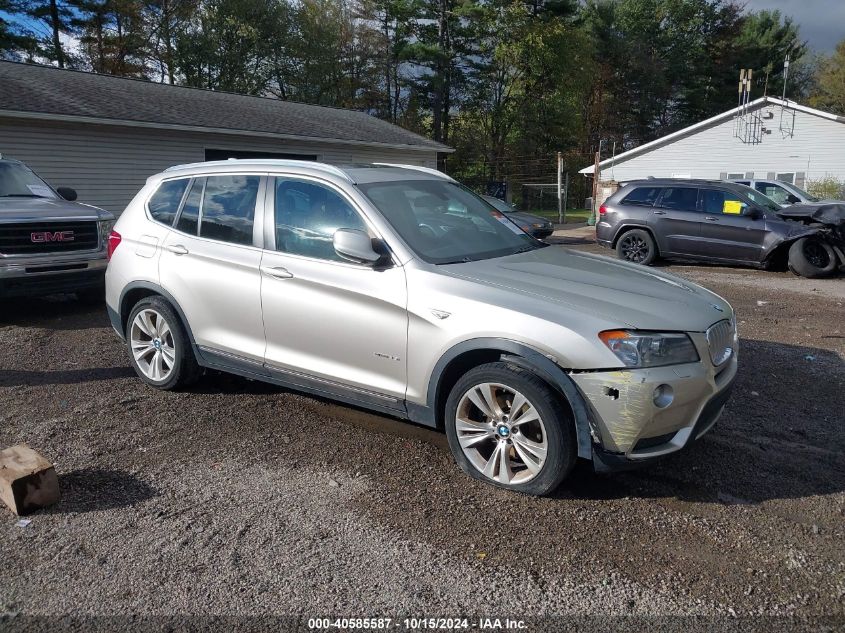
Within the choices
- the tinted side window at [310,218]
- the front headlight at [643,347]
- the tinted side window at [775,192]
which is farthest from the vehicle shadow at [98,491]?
the tinted side window at [775,192]

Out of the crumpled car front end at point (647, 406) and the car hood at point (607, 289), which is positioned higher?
the car hood at point (607, 289)

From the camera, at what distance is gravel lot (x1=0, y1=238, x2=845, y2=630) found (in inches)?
115

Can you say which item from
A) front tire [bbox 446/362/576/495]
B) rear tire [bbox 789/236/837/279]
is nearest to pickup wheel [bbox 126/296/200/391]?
front tire [bbox 446/362/576/495]

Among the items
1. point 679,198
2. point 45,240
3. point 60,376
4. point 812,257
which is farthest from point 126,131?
point 812,257

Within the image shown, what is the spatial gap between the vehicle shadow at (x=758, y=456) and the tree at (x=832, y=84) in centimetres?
4857

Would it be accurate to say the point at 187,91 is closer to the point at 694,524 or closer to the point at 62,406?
the point at 62,406

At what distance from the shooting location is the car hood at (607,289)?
142 inches

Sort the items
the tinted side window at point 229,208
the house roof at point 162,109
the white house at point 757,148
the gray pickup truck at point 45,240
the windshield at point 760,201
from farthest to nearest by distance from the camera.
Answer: the white house at point 757,148 < the house roof at point 162,109 < the windshield at point 760,201 < the gray pickup truck at point 45,240 < the tinted side window at point 229,208

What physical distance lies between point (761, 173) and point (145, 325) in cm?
3003

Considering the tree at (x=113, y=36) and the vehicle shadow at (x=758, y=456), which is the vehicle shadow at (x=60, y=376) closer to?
the vehicle shadow at (x=758, y=456)

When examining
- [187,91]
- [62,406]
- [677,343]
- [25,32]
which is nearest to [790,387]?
[677,343]

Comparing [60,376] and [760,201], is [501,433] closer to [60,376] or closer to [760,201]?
[60,376]

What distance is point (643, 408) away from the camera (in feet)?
11.1

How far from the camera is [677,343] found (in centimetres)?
357
